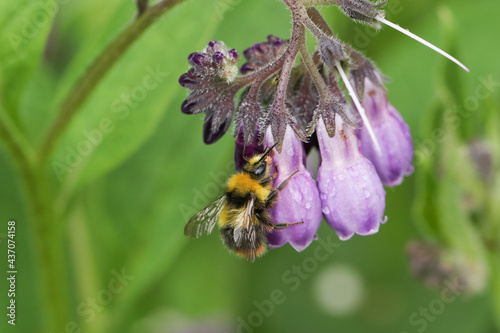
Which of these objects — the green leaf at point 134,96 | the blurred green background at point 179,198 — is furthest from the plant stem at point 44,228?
the green leaf at point 134,96

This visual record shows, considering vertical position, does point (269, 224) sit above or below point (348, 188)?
below

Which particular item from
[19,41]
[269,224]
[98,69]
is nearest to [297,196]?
[269,224]

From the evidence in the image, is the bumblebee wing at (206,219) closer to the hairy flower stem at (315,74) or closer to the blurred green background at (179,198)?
the hairy flower stem at (315,74)

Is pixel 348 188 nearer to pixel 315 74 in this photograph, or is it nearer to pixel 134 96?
pixel 315 74

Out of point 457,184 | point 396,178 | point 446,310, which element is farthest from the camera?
point 446,310

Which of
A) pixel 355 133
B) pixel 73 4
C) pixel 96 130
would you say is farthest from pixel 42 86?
pixel 355 133

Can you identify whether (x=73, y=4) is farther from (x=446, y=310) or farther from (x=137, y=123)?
(x=446, y=310)
